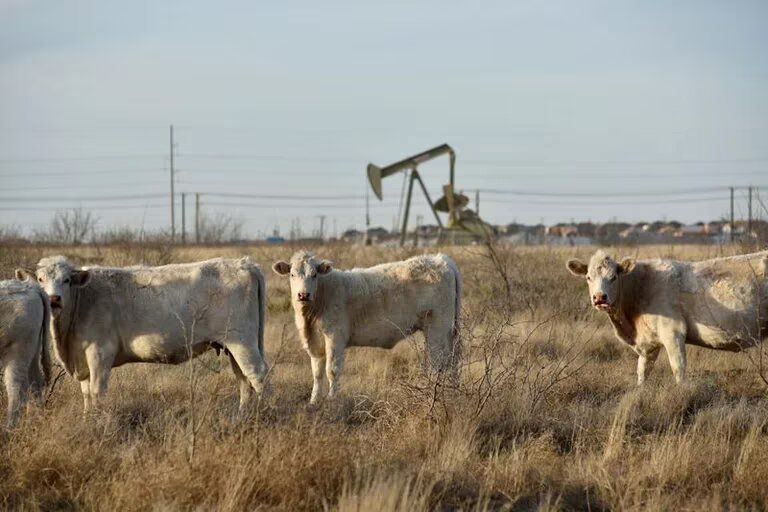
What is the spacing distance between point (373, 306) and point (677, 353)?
3.78 m

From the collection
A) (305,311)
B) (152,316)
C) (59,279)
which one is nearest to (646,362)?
(305,311)

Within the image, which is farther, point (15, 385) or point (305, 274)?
point (305, 274)

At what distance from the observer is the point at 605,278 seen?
12.3 metres

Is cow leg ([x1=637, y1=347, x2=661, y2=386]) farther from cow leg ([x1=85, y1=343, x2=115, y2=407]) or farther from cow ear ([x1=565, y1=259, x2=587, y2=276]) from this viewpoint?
cow leg ([x1=85, y1=343, x2=115, y2=407])

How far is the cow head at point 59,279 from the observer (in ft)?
33.1

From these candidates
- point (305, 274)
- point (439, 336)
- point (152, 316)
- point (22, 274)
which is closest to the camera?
point (152, 316)

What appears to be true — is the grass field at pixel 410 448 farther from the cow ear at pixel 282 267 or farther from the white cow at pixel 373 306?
the cow ear at pixel 282 267

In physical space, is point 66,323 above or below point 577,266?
below

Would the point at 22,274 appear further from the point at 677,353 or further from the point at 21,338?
the point at 677,353

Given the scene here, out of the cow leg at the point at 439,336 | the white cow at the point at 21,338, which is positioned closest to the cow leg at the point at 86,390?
the white cow at the point at 21,338

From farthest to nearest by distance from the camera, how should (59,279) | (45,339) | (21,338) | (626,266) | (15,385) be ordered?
(626,266) < (59,279) < (45,339) < (21,338) < (15,385)

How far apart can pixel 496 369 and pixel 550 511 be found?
16.8ft

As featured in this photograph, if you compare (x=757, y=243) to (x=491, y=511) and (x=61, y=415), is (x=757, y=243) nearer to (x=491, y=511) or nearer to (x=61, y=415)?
(x=491, y=511)

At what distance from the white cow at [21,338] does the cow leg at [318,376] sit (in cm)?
323
